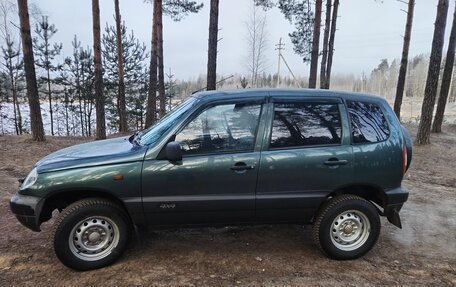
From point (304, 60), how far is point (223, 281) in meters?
22.8

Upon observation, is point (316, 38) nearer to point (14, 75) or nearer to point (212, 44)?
point (212, 44)

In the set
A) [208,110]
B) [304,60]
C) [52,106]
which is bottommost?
[52,106]

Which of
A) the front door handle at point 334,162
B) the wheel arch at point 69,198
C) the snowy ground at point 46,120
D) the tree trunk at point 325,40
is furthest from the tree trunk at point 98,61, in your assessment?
the snowy ground at point 46,120

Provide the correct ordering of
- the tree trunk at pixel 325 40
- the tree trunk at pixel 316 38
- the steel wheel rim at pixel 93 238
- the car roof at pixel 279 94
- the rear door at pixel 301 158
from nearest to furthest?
the steel wheel rim at pixel 93 238 < the rear door at pixel 301 158 < the car roof at pixel 279 94 < the tree trunk at pixel 316 38 < the tree trunk at pixel 325 40

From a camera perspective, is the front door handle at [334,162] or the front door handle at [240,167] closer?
the front door handle at [240,167]

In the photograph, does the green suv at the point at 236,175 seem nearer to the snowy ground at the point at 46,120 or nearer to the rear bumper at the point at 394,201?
the rear bumper at the point at 394,201

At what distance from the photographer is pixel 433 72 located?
1150cm

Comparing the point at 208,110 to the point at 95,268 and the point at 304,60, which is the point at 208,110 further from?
the point at 304,60

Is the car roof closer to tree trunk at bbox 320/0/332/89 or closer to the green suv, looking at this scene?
the green suv

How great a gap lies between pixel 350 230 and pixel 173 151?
223 cm

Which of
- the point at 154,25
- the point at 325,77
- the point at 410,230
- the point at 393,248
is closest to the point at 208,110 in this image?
the point at 393,248

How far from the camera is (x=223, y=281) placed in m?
3.47

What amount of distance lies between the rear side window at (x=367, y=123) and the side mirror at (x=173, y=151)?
198cm

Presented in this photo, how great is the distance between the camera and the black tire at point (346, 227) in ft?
12.8
